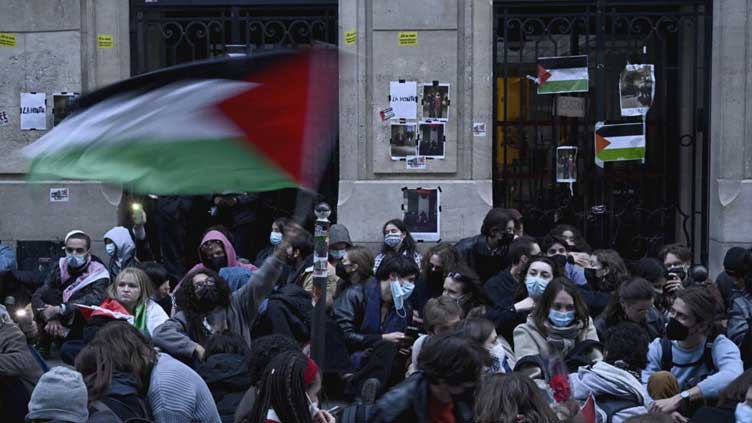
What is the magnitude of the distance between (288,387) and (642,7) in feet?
29.9

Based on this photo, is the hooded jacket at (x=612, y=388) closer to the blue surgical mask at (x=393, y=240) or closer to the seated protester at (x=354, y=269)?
the seated protester at (x=354, y=269)

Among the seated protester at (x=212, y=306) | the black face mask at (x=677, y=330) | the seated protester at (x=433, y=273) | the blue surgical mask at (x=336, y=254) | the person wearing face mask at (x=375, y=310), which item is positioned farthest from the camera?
the blue surgical mask at (x=336, y=254)

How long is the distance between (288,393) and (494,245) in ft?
16.2

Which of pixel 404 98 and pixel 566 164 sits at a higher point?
pixel 404 98

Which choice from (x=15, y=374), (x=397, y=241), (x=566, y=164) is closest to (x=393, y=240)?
(x=397, y=241)

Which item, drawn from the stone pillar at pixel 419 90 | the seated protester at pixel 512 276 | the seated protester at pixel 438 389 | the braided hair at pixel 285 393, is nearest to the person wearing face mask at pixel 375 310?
the seated protester at pixel 512 276

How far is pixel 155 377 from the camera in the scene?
582cm

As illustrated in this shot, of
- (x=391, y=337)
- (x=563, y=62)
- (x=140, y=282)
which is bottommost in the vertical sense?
(x=391, y=337)

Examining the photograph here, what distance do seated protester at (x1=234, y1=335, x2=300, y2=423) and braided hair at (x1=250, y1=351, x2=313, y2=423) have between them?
0.16m

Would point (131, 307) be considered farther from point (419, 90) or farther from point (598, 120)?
point (598, 120)

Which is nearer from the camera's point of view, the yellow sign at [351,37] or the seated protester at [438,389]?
the seated protester at [438,389]

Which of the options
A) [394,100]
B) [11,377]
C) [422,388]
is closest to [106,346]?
[11,377]

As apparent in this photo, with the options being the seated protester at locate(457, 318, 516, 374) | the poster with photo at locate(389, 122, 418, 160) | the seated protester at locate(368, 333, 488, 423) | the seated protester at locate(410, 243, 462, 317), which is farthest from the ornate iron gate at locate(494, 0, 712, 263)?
the seated protester at locate(368, 333, 488, 423)

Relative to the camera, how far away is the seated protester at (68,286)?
10.3 meters
